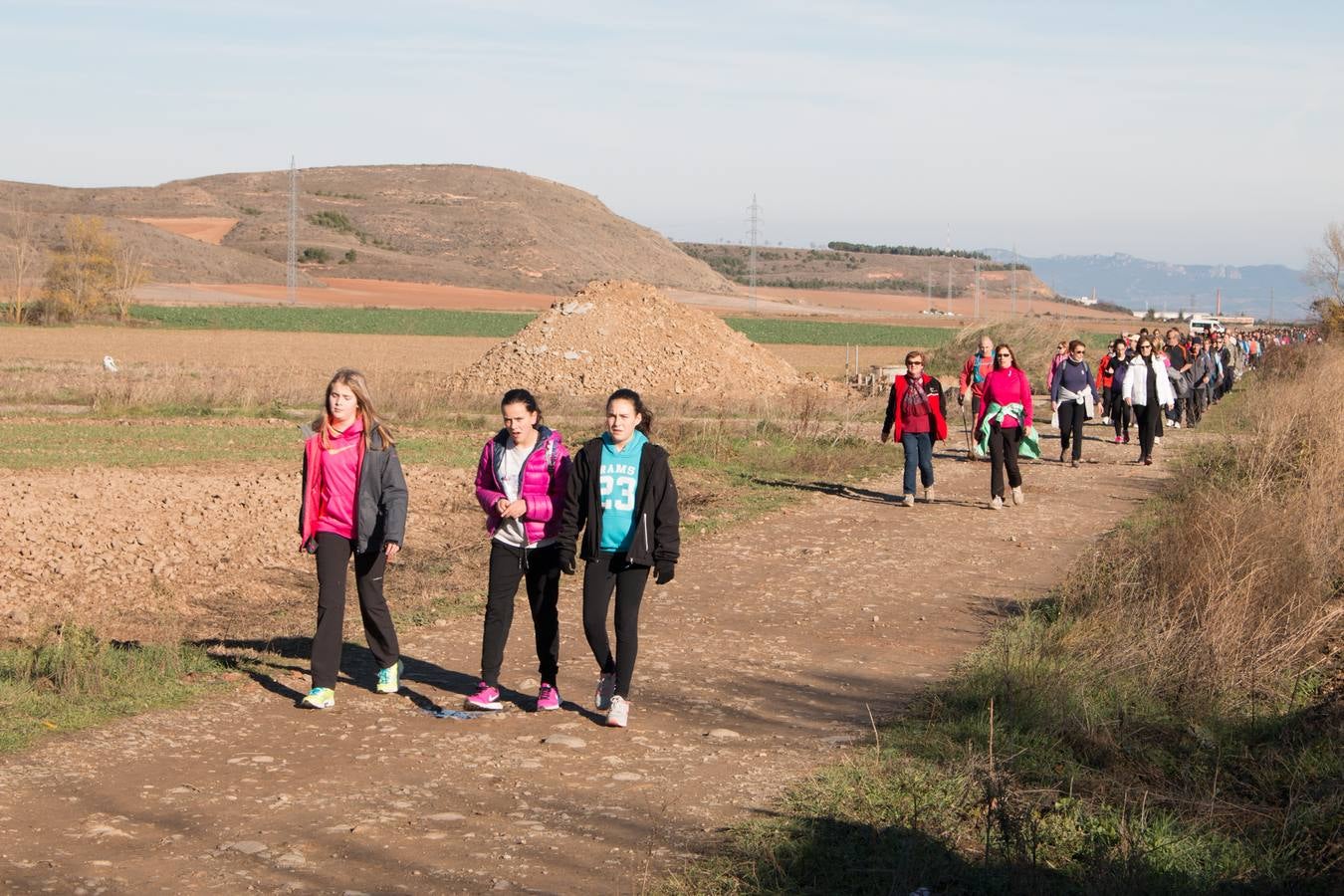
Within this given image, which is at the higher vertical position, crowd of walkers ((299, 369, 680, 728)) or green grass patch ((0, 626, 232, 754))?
crowd of walkers ((299, 369, 680, 728))

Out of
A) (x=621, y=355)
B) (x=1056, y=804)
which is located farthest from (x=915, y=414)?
(x=621, y=355)

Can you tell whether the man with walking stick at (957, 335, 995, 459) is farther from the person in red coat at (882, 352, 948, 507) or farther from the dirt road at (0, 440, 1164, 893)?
the dirt road at (0, 440, 1164, 893)

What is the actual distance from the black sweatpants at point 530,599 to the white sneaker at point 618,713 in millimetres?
483

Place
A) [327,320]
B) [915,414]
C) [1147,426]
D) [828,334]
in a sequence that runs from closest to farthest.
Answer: [915,414] → [1147,426] → [327,320] → [828,334]

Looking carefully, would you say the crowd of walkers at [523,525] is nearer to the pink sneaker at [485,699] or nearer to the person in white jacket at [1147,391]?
the pink sneaker at [485,699]

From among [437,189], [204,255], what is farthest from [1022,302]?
[204,255]

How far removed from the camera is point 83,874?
5.09m

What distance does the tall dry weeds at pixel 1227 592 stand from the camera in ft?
26.2

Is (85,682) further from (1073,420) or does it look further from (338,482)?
(1073,420)

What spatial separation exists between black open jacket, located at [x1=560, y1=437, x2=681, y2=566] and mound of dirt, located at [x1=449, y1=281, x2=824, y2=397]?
863 inches

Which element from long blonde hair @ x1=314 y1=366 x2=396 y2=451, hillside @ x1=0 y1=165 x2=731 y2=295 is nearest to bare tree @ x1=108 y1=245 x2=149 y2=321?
hillside @ x1=0 y1=165 x2=731 y2=295

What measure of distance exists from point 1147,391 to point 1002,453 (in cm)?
555

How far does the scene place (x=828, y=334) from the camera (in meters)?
94.2

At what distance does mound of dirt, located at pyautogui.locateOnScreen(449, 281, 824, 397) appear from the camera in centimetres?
3098
